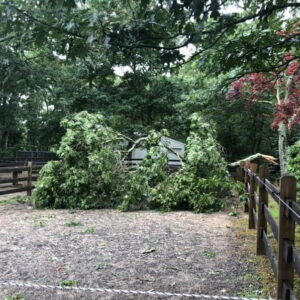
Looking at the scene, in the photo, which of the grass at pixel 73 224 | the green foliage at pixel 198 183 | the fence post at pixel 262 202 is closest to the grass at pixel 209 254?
the fence post at pixel 262 202

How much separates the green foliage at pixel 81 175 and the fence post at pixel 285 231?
20.2 feet

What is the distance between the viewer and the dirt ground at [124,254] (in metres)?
3.79

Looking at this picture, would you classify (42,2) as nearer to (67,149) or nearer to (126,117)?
(67,149)

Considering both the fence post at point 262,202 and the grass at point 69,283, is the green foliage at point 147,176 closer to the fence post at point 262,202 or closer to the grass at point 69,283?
the fence post at point 262,202

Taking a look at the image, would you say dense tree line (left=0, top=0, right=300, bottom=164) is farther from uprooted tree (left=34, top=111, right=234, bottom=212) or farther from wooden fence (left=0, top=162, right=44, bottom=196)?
wooden fence (left=0, top=162, right=44, bottom=196)

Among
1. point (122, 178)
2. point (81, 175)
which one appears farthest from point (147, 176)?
point (81, 175)

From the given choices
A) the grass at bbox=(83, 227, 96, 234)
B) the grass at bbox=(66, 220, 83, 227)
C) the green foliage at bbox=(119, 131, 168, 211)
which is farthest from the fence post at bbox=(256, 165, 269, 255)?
the green foliage at bbox=(119, 131, 168, 211)

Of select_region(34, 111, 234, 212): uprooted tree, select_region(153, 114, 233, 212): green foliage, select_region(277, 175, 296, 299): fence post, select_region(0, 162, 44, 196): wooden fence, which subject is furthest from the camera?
select_region(0, 162, 44, 196): wooden fence

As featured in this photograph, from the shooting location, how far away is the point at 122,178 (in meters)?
9.05

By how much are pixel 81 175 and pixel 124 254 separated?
431 cm

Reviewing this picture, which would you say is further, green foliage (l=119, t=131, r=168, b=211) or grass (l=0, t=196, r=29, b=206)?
grass (l=0, t=196, r=29, b=206)

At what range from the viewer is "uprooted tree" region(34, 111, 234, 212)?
28.3 ft

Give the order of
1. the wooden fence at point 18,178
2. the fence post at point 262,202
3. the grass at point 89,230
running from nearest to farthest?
1. the fence post at point 262,202
2. the grass at point 89,230
3. the wooden fence at point 18,178

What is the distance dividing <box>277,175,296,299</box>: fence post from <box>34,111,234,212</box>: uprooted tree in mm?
5300
